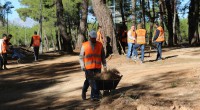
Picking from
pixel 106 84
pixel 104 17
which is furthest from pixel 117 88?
pixel 104 17

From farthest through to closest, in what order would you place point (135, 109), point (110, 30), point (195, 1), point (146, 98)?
point (195, 1), point (110, 30), point (146, 98), point (135, 109)

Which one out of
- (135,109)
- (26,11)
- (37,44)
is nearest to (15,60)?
(37,44)

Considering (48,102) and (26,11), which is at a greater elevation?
(26,11)

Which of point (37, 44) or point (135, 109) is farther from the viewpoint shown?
point (37, 44)

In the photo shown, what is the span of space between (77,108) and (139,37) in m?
9.32

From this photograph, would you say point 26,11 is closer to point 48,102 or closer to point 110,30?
point 110,30

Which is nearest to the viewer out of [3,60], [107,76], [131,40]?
[107,76]

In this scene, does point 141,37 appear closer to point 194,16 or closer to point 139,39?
point 139,39

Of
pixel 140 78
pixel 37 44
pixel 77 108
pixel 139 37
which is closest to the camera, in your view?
pixel 77 108

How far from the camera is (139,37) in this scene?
62.9 feet

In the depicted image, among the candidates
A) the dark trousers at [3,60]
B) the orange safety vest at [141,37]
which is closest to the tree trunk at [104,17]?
the orange safety vest at [141,37]

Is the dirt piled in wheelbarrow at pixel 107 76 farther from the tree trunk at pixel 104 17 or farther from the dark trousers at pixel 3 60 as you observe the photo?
the dark trousers at pixel 3 60

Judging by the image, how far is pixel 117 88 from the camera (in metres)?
13.2

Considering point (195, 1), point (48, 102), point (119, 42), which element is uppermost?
point (195, 1)
